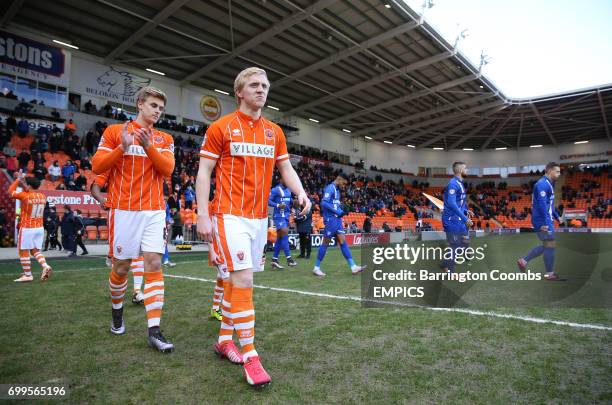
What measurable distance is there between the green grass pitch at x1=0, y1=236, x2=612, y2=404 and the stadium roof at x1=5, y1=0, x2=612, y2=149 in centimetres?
1808

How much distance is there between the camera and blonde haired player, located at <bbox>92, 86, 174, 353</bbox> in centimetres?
345

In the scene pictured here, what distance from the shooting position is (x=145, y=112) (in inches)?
140

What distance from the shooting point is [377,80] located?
27.6 meters

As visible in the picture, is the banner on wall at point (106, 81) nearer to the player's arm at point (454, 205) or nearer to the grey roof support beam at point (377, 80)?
the grey roof support beam at point (377, 80)

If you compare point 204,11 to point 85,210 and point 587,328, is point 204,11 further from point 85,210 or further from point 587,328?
point 587,328

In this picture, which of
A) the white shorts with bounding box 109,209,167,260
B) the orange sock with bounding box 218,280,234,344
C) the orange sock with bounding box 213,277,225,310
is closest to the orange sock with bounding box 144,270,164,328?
the white shorts with bounding box 109,209,167,260

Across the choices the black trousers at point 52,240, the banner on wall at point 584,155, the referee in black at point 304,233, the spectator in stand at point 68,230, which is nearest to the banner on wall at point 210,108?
the black trousers at point 52,240

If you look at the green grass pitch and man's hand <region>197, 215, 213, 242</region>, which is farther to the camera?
man's hand <region>197, 215, 213, 242</region>

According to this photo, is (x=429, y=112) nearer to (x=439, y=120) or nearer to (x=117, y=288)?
(x=439, y=120)

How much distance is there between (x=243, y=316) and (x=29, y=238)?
21.0 ft

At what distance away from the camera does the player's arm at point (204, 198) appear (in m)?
2.67

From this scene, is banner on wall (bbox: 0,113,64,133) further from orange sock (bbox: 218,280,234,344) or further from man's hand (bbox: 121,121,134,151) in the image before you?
orange sock (bbox: 218,280,234,344)

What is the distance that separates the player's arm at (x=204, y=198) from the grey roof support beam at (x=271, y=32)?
18654mm

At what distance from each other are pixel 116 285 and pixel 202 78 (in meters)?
26.3
